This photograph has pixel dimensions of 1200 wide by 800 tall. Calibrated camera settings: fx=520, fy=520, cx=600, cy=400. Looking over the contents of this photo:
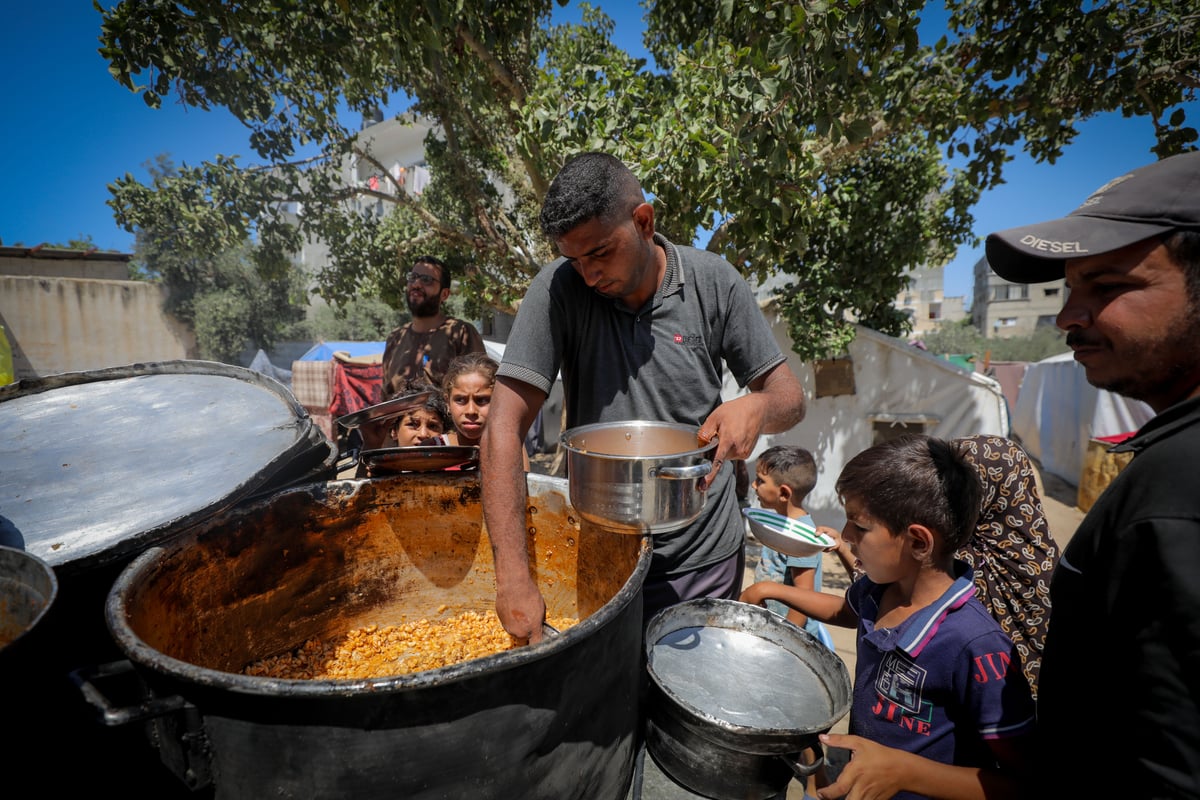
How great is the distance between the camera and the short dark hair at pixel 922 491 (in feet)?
5.10

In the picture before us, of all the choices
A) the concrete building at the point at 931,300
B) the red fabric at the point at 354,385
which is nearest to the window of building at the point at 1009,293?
the concrete building at the point at 931,300

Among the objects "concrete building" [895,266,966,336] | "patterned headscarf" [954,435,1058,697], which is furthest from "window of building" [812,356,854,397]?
"concrete building" [895,266,966,336]

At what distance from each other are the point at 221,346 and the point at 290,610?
21.2m

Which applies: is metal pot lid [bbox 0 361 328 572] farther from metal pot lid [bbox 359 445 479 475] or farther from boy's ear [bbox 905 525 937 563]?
boy's ear [bbox 905 525 937 563]

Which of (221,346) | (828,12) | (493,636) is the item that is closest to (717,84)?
(828,12)

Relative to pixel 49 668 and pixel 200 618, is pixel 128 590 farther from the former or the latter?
pixel 200 618

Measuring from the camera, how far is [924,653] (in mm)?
1469

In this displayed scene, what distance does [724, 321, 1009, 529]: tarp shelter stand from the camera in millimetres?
6457

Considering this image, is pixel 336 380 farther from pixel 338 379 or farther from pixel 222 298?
pixel 222 298

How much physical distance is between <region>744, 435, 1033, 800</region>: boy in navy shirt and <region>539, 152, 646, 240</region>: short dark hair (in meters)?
1.15

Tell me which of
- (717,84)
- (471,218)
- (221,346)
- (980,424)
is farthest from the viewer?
(221,346)

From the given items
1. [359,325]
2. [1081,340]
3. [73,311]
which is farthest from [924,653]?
[359,325]

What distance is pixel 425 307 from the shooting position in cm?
439

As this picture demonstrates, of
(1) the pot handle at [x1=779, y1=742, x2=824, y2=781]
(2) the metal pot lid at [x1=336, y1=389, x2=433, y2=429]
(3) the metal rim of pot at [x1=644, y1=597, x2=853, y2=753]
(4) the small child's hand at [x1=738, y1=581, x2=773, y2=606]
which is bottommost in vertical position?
(4) the small child's hand at [x1=738, y1=581, x2=773, y2=606]
